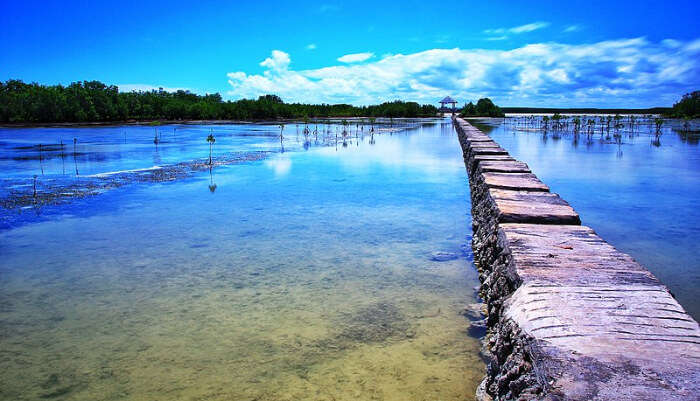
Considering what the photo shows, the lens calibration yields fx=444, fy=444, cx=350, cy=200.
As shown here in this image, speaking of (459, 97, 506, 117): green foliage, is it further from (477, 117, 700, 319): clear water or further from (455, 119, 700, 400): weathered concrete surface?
(455, 119, 700, 400): weathered concrete surface

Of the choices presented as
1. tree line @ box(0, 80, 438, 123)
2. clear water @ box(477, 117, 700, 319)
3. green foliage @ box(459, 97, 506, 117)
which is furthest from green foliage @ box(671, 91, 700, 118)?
clear water @ box(477, 117, 700, 319)

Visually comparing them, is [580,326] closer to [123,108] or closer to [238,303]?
[238,303]

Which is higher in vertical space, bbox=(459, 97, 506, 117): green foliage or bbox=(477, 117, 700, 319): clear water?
bbox=(459, 97, 506, 117): green foliage

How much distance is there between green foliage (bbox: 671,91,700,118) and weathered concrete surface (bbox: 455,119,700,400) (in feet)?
205

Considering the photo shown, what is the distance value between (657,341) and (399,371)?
1.49 m

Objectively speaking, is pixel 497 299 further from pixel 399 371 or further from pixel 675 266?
pixel 675 266

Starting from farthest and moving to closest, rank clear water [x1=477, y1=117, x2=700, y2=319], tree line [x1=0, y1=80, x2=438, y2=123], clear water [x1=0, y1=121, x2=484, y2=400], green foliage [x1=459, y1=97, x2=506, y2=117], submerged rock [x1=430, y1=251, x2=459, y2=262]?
green foliage [x1=459, y1=97, x2=506, y2=117]
tree line [x1=0, y1=80, x2=438, y2=123]
submerged rock [x1=430, y1=251, x2=459, y2=262]
clear water [x1=477, y1=117, x2=700, y2=319]
clear water [x1=0, y1=121, x2=484, y2=400]

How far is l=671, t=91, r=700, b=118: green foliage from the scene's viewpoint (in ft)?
173

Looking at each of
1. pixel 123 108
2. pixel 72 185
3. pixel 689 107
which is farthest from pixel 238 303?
pixel 689 107

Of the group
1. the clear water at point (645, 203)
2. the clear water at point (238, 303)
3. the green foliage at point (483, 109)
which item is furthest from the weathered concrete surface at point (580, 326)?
the green foliage at point (483, 109)

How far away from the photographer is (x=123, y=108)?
5291 centimetres

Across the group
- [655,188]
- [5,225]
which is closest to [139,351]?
[5,225]

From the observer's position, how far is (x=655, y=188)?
9.30 metres

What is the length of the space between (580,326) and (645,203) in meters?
7.00
